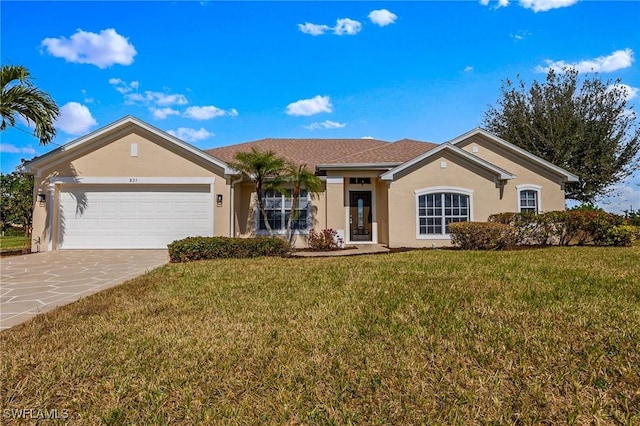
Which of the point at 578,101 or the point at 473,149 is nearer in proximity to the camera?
the point at 473,149

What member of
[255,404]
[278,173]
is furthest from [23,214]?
[255,404]

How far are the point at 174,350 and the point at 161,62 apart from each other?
12.6m

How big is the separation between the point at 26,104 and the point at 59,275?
7.94m

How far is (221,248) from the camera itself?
33.4ft

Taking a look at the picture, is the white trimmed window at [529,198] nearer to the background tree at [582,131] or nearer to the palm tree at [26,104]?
the background tree at [582,131]

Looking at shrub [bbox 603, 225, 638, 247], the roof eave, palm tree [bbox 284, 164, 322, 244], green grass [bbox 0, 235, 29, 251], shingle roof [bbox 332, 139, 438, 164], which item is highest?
shingle roof [bbox 332, 139, 438, 164]

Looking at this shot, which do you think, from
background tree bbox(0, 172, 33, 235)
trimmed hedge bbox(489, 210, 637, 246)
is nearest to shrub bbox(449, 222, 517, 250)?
trimmed hedge bbox(489, 210, 637, 246)

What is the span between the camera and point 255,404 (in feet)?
9.02

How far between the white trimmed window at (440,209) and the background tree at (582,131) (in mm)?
13039

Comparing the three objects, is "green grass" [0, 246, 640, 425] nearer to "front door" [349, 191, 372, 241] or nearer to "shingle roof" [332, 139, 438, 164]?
"shingle roof" [332, 139, 438, 164]

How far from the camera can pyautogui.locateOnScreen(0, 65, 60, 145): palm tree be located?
11734 millimetres

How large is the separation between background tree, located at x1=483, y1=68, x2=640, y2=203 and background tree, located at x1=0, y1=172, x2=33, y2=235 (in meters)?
32.4

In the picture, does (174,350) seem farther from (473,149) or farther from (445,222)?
(473,149)

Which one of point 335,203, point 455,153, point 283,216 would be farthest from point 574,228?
point 283,216
